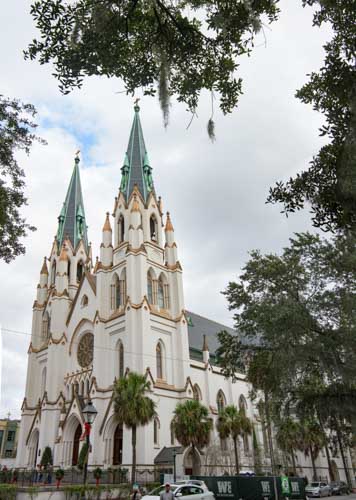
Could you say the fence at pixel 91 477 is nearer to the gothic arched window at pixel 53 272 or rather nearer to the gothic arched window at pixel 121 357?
the gothic arched window at pixel 121 357

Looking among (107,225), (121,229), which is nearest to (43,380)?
(107,225)

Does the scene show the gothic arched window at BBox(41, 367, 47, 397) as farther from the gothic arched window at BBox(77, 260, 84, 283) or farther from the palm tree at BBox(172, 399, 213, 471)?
the palm tree at BBox(172, 399, 213, 471)

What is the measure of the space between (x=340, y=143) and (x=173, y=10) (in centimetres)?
360

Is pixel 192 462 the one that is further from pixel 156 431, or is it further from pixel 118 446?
pixel 118 446

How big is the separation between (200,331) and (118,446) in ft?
69.4

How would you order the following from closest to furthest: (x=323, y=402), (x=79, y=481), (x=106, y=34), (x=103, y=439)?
(x=106, y=34), (x=323, y=402), (x=79, y=481), (x=103, y=439)

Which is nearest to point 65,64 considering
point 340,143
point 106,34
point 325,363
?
point 106,34

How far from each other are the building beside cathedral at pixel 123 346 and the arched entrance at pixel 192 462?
26 centimetres

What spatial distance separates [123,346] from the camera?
3828 cm

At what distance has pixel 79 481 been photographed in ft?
102

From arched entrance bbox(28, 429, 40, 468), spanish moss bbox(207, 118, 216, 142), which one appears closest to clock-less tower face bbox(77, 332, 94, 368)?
arched entrance bbox(28, 429, 40, 468)

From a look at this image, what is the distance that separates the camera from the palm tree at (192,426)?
32.2 meters

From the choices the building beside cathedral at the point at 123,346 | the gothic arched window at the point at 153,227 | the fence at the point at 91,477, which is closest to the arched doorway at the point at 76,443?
the building beside cathedral at the point at 123,346

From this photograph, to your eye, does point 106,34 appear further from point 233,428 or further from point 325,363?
point 233,428
